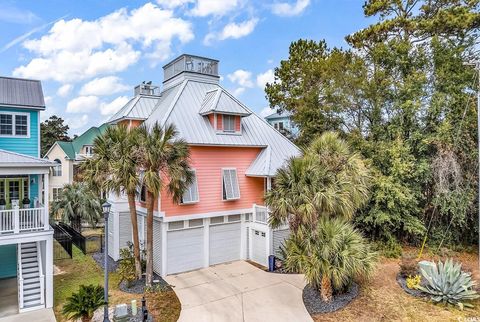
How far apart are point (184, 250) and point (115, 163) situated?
6023mm

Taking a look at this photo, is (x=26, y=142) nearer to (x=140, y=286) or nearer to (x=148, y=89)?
(x=148, y=89)

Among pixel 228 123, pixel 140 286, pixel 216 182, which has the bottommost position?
Result: pixel 140 286

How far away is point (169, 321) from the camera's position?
10367 millimetres

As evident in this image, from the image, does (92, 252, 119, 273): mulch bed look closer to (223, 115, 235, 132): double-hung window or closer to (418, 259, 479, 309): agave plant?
(223, 115, 235, 132): double-hung window

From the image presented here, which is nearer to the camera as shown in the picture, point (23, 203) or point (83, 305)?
point (83, 305)

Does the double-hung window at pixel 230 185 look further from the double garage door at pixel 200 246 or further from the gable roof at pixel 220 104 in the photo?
the gable roof at pixel 220 104

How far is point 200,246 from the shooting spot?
51.8 feet

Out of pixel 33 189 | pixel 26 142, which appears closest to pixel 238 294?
pixel 33 189

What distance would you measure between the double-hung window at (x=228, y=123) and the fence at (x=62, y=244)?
11.8 m

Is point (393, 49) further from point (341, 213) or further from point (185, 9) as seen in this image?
point (185, 9)

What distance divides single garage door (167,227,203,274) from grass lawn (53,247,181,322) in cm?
238

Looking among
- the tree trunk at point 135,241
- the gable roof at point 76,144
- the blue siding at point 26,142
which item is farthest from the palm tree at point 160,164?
the gable roof at point 76,144

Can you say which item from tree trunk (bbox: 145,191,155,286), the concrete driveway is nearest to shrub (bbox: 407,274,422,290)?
the concrete driveway

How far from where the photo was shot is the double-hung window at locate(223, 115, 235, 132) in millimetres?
16766
